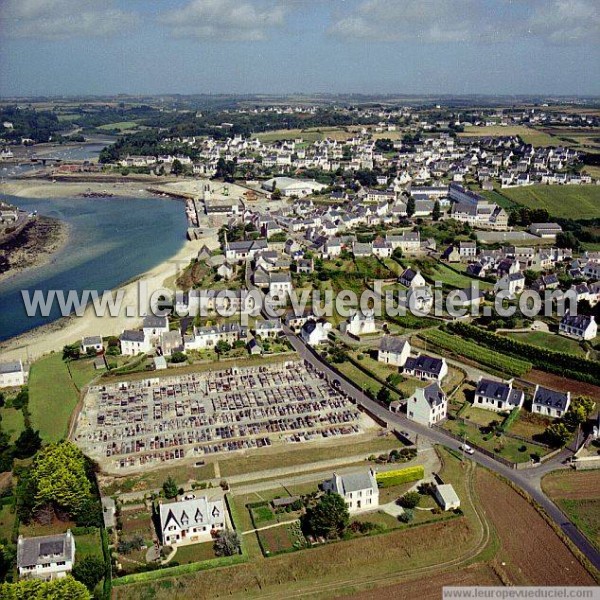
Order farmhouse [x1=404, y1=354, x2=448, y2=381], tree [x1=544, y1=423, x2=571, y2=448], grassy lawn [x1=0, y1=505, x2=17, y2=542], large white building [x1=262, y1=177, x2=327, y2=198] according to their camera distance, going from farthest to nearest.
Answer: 1. large white building [x1=262, y1=177, x2=327, y2=198]
2. farmhouse [x1=404, y1=354, x2=448, y2=381]
3. tree [x1=544, y1=423, x2=571, y2=448]
4. grassy lawn [x1=0, y1=505, x2=17, y2=542]

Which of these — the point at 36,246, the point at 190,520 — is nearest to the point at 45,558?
the point at 190,520

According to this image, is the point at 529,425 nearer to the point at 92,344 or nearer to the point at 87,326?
the point at 92,344

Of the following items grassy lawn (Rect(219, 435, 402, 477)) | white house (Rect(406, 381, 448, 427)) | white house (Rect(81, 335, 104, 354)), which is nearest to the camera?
grassy lawn (Rect(219, 435, 402, 477))

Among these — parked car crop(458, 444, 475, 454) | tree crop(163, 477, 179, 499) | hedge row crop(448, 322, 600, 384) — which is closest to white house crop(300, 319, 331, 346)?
hedge row crop(448, 322, 600, 384)

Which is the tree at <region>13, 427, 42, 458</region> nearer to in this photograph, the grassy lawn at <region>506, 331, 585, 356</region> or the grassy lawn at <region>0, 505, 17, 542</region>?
the grassy lawn at <region>0, 505, 17, 542</region>

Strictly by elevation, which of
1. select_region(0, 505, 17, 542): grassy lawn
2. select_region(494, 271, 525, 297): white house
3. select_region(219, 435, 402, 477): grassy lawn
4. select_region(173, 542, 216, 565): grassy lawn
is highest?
select_region(494, 271, 525, 297): white house

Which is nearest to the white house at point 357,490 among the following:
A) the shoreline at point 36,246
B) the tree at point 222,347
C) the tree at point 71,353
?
the tree at point 222,347

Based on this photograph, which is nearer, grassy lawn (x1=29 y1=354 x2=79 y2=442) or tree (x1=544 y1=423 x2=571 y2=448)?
tree (x1=544 y1=423 x2=571 y2=448)

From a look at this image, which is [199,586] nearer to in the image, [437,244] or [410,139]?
[437,244]
